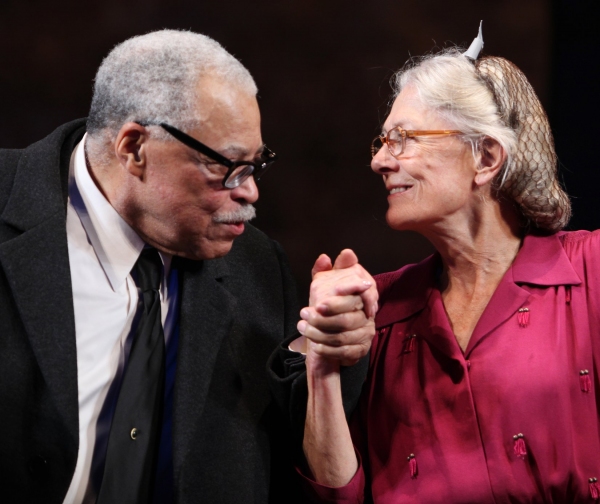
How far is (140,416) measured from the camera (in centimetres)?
175

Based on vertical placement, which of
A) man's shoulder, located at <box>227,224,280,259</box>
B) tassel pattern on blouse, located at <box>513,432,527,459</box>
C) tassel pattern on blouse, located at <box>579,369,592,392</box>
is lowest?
tassel pattern on blouse, located at <box>513,432,527,459</box>

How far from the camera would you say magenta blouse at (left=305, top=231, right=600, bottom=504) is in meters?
1.77

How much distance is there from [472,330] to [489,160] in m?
0.45

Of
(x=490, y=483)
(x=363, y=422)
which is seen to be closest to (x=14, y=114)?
(x=363, y=422)

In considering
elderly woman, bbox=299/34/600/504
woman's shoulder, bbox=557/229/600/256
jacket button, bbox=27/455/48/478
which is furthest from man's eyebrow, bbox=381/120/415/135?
jacket button, bbox=27/455/48/478

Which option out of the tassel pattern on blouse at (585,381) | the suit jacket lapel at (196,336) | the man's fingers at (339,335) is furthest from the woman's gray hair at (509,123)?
the suit jacket lapel at (196,336)

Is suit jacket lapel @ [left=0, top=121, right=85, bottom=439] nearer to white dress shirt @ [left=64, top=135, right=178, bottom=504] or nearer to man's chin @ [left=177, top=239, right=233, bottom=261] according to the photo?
white dress shirt @ [left=64, top=135, right=178, bottom=504]

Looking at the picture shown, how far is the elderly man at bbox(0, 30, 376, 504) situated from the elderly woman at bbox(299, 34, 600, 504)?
0.21 m

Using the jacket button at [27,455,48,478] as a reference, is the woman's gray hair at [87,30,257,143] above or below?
above

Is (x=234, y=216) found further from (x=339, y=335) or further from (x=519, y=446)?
(x=519, y=446)

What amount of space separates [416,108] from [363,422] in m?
0.84

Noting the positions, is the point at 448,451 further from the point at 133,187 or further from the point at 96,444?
the point at 133,187

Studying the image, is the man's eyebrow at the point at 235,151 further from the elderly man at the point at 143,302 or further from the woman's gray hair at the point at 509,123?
the woman's gray hair at the point at 509,123

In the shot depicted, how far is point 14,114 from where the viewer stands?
2555 millimetres
